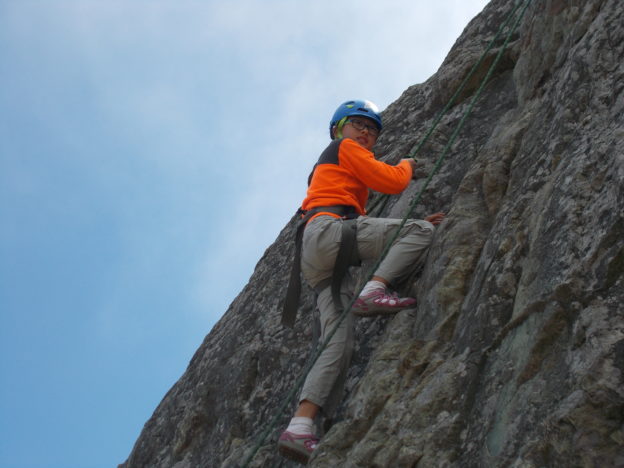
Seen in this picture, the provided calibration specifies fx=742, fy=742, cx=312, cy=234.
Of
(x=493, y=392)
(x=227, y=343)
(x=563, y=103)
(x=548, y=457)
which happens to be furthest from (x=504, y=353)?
(x=227, y=343)

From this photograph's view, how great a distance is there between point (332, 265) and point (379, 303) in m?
0.72

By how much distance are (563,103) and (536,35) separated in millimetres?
1648

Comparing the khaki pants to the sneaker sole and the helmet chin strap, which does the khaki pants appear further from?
the helmet chin strap

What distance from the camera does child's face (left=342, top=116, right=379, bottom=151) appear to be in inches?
290

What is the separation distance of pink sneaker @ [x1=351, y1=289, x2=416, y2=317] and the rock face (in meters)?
0.09

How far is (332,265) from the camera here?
6367 mm

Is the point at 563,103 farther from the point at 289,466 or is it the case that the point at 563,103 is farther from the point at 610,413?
the point at 289,466

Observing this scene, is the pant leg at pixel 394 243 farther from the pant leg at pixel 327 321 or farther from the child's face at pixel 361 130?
the child's face at pixel 361 130

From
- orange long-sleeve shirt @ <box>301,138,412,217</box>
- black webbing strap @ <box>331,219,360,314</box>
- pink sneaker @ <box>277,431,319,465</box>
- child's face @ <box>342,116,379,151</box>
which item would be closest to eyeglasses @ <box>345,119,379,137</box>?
child's face @ <box>342,116,379,151</box>

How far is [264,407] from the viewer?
287 inches

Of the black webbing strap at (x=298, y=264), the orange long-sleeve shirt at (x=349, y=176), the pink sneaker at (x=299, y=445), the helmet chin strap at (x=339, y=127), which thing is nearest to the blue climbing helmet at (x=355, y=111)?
the helmet chin strap at (x=339, y=127)

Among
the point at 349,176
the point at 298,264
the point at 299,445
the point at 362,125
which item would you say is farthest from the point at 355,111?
the point at 299,445

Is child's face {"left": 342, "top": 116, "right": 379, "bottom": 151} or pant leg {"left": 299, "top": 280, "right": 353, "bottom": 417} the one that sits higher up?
child's face {"left": 342, "top": 116, "right": 379, "bottom": 151}

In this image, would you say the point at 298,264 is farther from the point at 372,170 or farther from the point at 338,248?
the point at 372,170
